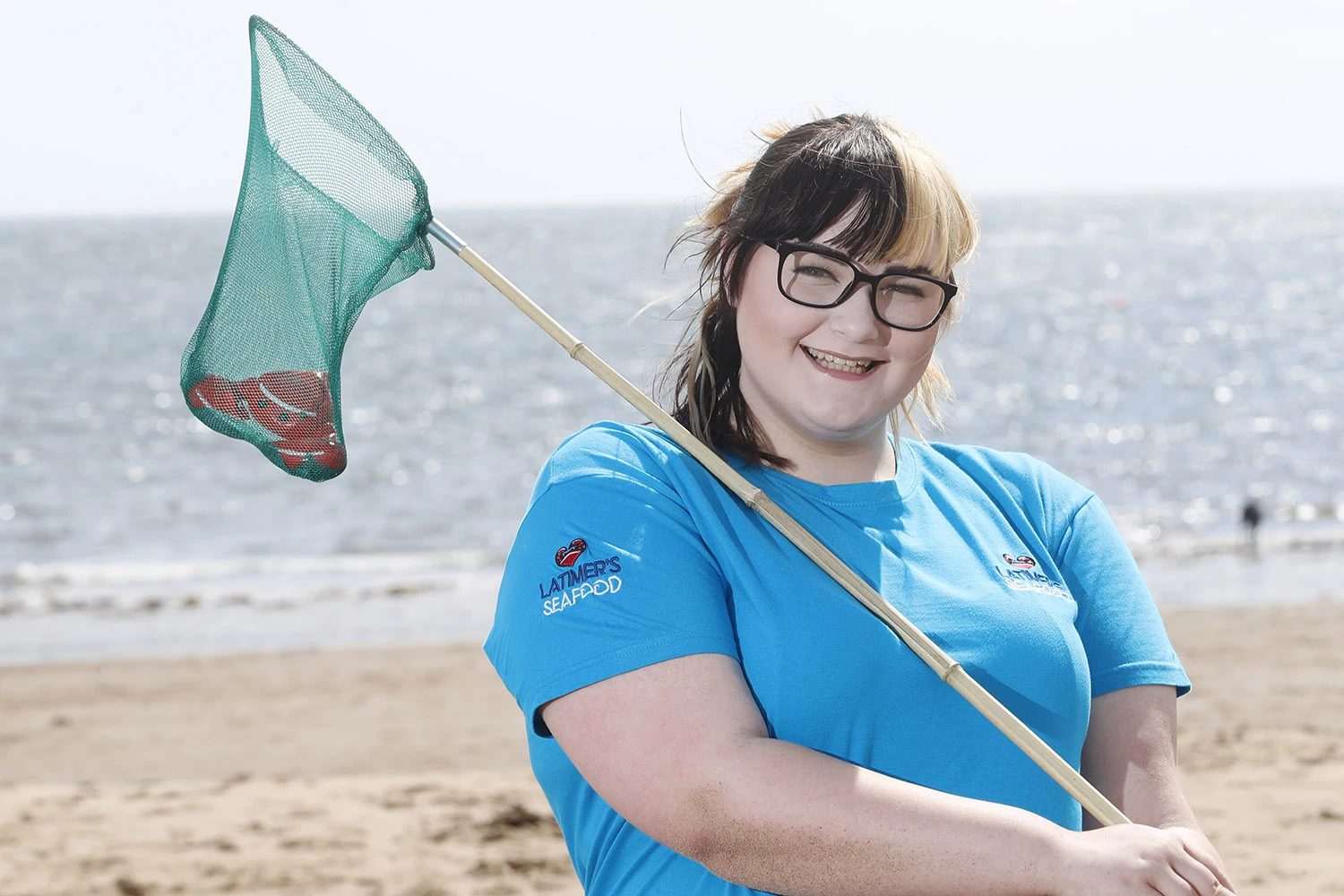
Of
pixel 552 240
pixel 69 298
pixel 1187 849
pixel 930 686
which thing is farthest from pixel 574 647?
pixel 552 240

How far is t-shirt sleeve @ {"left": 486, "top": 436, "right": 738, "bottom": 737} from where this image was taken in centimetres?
150

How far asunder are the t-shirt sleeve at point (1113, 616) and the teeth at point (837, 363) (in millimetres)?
427

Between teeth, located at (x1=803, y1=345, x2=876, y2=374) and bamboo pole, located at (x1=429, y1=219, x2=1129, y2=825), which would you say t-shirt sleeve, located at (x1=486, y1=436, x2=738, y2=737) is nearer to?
bamboo pole, located at (x1=429, y1=219, x2=1129, y2=825)

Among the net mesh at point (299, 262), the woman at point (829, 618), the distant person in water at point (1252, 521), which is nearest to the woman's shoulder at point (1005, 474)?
the woman at point (829, 618)

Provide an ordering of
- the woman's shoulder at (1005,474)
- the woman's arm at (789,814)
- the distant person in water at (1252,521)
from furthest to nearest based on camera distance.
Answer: the distant person in water at (1252,521), the woman's shoulder at (1005,474), the woman's arm at (789,814)

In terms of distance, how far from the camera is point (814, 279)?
5.79 feet

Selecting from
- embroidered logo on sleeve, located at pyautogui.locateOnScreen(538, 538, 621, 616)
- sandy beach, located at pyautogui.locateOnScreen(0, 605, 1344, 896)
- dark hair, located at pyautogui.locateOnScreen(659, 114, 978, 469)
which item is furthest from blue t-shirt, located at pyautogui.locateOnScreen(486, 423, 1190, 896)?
sandy beach, located at pyautogui.locateOnScreen(0, 605, 1344, 896)

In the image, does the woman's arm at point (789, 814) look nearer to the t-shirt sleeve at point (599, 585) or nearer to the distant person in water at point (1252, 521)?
the t-shirt sleeve at point (599, 585)

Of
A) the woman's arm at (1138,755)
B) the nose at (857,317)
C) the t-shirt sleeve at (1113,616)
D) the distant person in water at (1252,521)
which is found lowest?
the distant person in water at (1252,521)

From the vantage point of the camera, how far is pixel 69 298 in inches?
1837

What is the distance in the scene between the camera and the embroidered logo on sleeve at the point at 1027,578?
70.1 inches

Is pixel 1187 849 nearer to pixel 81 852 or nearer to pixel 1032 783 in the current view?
pixel 1032 783

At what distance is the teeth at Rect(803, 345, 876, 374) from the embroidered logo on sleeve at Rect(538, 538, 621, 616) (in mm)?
429

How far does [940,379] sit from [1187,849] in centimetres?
87
